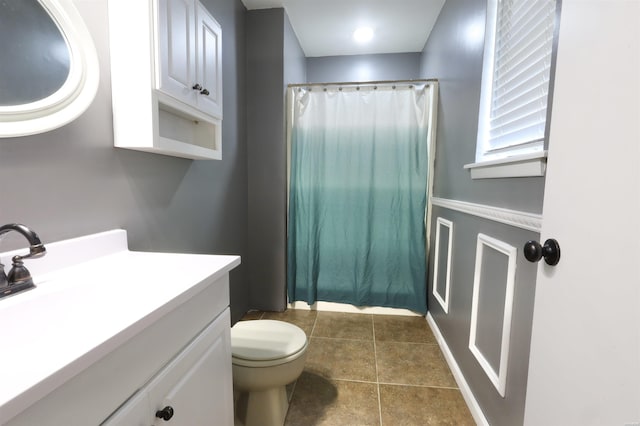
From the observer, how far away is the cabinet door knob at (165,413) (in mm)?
615

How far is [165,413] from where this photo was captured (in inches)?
24.5

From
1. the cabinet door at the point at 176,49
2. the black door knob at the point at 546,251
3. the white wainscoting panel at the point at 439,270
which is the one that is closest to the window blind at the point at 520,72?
the black door knob at the point at 546,251

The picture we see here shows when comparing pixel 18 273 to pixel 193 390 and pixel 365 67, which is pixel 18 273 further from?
pixel 365 67

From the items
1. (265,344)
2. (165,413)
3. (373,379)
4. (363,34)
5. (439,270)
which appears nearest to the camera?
(165,413)

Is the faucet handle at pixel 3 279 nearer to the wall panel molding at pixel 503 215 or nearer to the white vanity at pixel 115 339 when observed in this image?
the white vanity at pixel 115 339

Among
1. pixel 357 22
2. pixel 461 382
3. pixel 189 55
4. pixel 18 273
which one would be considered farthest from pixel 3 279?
pixel 357 22

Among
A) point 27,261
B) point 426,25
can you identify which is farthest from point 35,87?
point 426,25

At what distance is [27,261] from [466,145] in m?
1.86

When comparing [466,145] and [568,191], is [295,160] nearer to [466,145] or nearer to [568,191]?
[466,145]

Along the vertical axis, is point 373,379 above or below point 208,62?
below

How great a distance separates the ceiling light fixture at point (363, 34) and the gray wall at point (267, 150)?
592 millimetres

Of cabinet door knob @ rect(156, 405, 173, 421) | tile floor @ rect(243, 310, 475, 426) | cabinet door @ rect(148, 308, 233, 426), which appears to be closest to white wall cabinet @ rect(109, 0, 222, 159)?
cabinet door @ rect(148, 308, 233, 426)

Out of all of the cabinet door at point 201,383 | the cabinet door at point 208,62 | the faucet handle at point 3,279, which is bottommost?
the cabinet door at point 201,383

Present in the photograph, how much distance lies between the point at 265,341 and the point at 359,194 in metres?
1.36
